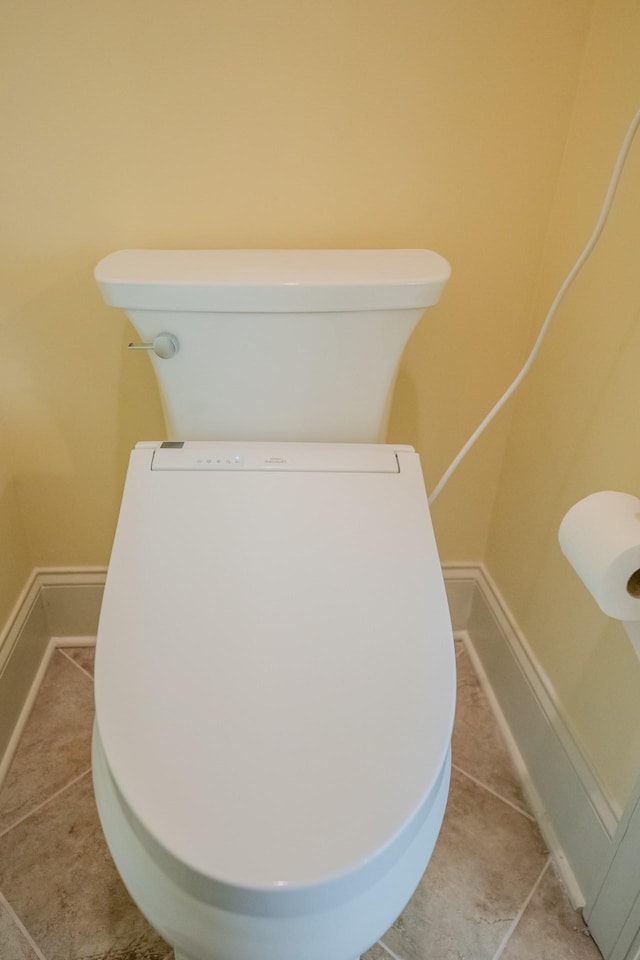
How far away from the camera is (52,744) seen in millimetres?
1029

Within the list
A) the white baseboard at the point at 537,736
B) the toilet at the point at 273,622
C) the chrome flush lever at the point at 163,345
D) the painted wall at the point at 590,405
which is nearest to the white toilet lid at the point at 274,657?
the toilet at the point at 273,622

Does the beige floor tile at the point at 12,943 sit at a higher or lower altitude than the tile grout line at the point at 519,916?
lower

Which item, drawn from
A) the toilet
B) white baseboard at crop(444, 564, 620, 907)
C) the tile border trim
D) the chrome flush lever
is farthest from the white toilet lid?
the tile border trim

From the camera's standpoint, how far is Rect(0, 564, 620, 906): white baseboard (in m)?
0.83

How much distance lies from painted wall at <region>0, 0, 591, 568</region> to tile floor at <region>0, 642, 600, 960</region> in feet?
1.94

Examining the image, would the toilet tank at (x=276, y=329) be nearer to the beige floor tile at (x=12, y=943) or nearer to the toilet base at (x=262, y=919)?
the toilet base at (x=262, y=919)

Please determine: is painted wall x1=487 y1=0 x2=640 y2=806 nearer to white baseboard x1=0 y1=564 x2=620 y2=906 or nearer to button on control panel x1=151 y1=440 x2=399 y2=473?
white baseboard x1=0 y1=564 x2=620 y2=906

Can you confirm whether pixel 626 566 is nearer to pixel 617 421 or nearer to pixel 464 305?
pixel 617 421

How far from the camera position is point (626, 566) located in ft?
2.00

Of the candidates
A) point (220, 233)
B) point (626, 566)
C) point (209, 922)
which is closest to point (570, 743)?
point (626, 566)

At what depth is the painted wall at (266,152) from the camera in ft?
2.56

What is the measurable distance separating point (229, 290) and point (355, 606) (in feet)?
1.36

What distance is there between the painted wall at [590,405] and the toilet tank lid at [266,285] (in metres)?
0.22

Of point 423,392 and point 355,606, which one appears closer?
point 355,606
